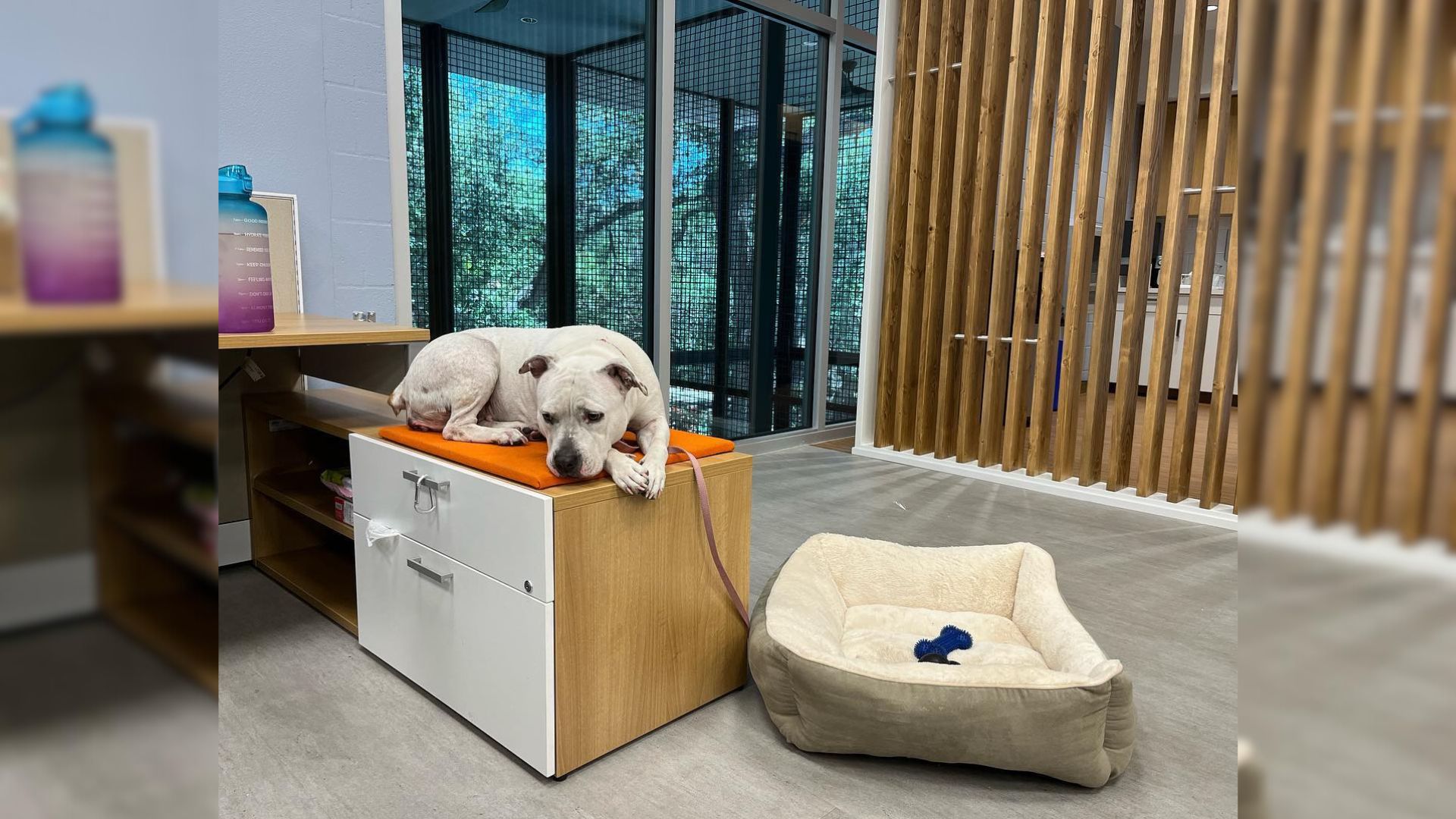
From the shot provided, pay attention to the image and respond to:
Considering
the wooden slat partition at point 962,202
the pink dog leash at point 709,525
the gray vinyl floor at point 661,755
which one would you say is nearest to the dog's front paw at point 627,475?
the pink dog leash at point 709,525

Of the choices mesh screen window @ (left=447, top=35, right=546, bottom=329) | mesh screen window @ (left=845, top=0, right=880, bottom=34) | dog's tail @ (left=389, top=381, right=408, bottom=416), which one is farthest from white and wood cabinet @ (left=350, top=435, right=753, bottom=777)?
mesh screen window @ (left=845, top=0, right=880, bottom=34)

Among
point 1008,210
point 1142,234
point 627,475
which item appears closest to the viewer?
Answer: point 627,475

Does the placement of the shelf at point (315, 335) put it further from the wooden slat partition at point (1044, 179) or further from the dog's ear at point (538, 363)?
the wooden slat partition at point (1044, 179)

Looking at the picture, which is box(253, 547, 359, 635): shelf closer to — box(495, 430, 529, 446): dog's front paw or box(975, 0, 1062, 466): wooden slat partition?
box(495, 430, 529, 446): dog's front paw

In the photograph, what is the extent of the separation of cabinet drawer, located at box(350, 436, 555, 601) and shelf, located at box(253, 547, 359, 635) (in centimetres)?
44

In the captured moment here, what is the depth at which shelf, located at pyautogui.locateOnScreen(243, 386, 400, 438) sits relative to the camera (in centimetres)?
230

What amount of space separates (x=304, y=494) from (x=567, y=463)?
4.52 feet
